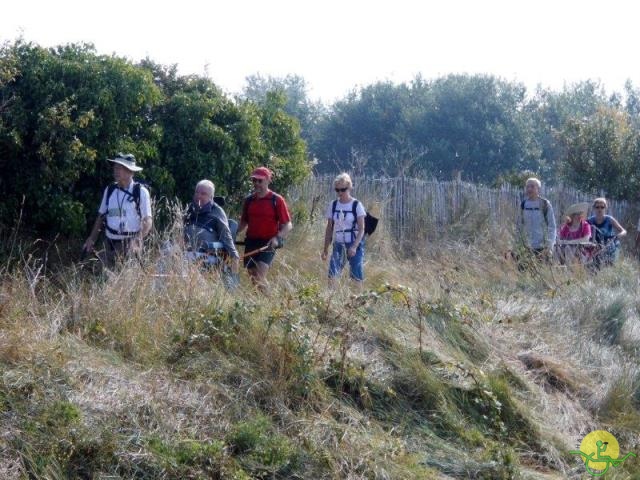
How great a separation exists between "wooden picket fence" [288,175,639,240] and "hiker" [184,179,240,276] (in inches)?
189

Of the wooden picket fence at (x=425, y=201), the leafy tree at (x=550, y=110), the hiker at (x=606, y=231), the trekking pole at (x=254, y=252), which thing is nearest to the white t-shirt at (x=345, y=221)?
the trekking pole at (x=254, y=252)

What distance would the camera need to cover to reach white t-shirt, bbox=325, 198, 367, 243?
931 centimetres

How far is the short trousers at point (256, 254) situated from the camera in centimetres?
853

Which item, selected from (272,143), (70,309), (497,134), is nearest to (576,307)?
(272,143)

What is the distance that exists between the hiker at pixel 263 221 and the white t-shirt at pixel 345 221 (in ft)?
2.66

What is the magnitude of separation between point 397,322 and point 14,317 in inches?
118

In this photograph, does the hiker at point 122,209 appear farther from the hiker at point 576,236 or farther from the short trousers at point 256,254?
the hiker at point 576,236

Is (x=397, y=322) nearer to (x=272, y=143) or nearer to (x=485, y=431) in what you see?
(x=485, y=431)

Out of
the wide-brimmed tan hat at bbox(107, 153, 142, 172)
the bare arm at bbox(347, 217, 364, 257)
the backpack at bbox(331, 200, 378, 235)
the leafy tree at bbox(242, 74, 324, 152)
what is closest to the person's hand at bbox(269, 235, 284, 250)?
the bare arm at bbox(347, 217, 364, 257)

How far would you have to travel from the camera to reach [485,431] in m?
6.05

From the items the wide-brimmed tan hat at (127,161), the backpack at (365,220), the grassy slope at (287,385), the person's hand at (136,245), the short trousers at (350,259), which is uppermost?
the wide-brimmed tan hat at (127,161)

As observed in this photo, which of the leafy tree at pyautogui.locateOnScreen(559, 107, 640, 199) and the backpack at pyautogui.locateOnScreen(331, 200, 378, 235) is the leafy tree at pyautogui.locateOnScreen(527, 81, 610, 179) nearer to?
the leafy tree at pyautogui.locateOnScreen(559, 107, 640, 199)

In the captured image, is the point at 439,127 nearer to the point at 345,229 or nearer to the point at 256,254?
the point at 345,229

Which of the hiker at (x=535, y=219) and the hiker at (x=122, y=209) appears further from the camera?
the hiker at (x=535, y=219)
